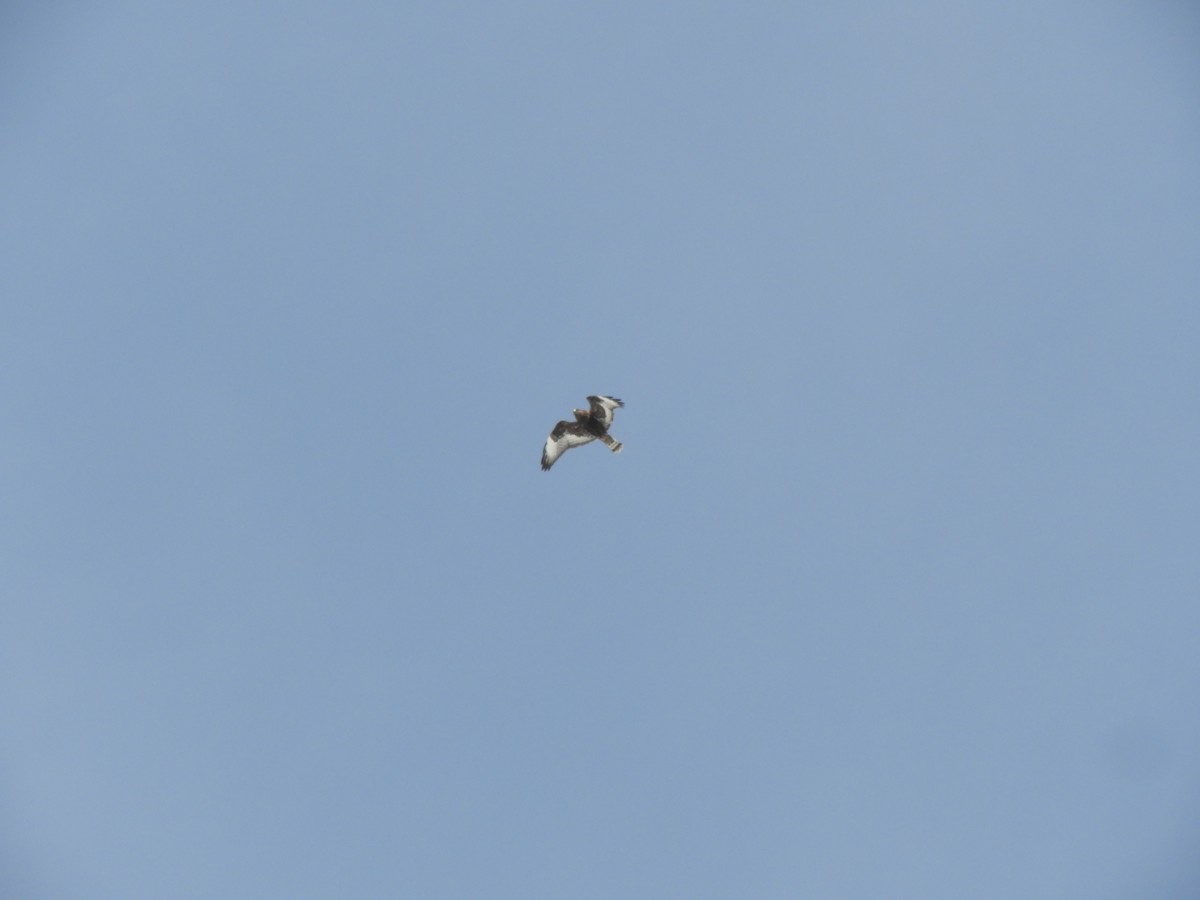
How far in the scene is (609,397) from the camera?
3738 cm

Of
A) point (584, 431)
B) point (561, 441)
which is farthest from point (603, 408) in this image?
point (561, 441)

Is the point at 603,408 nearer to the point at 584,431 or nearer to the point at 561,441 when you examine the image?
the point at 584,431

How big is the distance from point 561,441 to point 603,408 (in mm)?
2461

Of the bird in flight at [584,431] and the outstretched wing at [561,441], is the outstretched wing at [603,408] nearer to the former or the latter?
the bird in flight at [584,431]

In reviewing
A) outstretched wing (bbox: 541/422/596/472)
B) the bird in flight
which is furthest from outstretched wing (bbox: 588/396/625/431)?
outstretched wing (bbox: 541/422/596/472)

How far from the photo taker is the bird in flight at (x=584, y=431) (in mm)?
37062

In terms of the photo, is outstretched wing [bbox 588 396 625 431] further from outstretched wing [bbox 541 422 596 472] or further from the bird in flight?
outstretched wing [bbox 541 422 596 472]

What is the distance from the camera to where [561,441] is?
38.1 m

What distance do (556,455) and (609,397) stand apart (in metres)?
3.41

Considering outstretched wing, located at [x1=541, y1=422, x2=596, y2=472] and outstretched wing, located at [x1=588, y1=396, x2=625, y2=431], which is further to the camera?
outstretched wing, located at [x1=541, y1=422, x2=596, y2=472]

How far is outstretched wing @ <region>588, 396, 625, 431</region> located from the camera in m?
37.0

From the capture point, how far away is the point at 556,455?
125 ft

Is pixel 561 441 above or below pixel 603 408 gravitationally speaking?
below

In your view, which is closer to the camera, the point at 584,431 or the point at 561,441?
the point at 584,431
